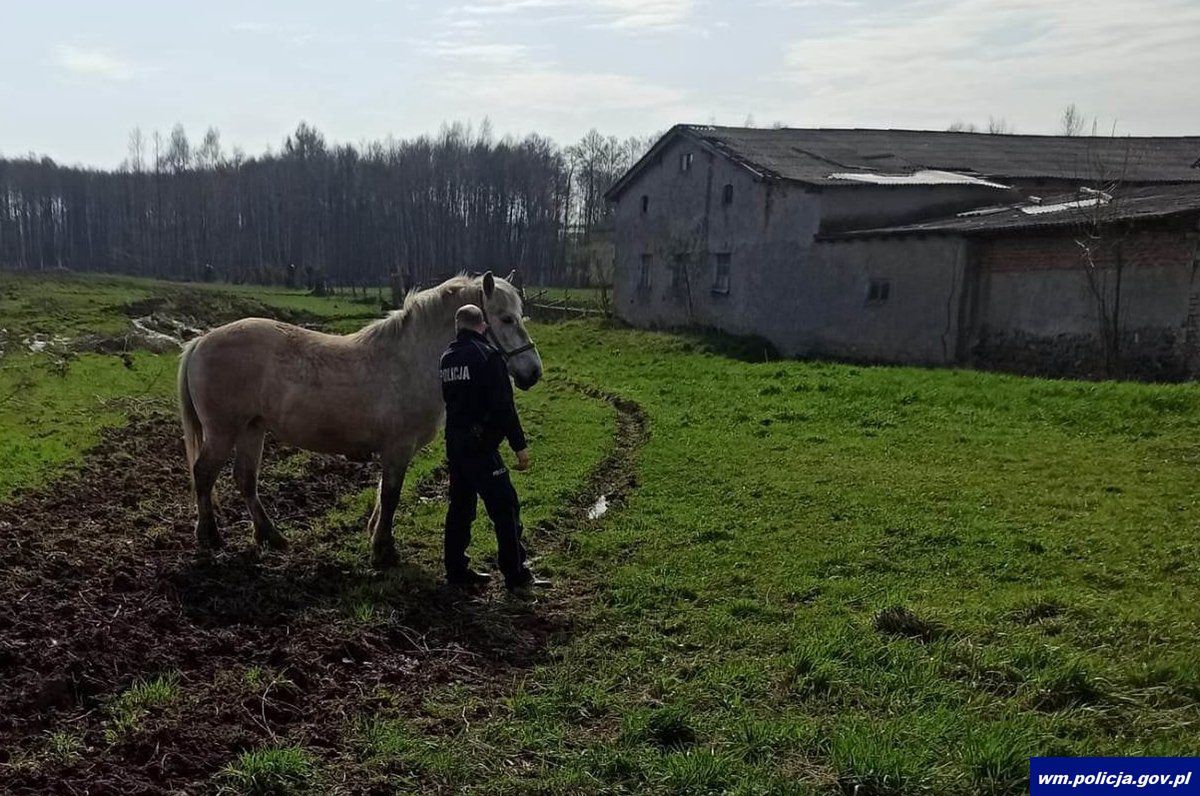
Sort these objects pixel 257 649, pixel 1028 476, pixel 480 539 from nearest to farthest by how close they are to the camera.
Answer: pixel 257 649 < pixel 480 539 < pixel 1028 476

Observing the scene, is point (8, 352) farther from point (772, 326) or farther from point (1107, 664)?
point (1107, 664)

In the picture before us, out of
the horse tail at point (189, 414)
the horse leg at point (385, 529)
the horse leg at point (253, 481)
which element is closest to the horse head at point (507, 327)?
the horse leg at point (385, 529)

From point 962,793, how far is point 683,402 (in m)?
11.5

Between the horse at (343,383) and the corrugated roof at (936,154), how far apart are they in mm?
17221

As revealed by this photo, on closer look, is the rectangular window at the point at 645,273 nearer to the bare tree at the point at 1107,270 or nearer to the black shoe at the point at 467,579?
the bare tree at the point at 1107,270

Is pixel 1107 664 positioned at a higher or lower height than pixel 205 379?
lower

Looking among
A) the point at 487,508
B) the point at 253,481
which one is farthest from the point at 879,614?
the point at 253,481

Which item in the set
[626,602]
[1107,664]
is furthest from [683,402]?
[1107,664]

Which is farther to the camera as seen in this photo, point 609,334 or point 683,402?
point 609,334

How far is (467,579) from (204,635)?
1.81 meters

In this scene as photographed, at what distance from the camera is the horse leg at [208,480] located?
6.95 metres

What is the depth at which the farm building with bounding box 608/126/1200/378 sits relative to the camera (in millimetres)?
15258

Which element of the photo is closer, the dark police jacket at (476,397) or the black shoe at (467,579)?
the dark police jacket at (476,397)

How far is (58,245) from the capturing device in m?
84.4
